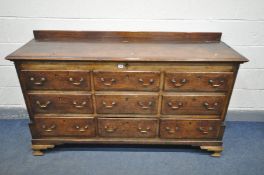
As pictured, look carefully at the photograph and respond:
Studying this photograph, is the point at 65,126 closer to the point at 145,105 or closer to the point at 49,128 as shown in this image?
the point at 49,128

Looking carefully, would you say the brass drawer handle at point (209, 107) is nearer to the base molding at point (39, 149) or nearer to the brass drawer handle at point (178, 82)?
the brass drawer handle at point (178, 82)

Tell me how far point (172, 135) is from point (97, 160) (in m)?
0.76

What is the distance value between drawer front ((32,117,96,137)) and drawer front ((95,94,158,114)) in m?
0.19

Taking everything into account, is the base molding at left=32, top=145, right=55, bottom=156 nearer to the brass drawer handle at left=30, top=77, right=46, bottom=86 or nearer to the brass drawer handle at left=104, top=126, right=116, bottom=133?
the brass drawer handle at left=104, top=126, right=116, bottom=133

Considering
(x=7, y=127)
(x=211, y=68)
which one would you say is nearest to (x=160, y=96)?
(x=211, y=68)

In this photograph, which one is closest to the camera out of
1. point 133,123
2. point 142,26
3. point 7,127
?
point 133,123

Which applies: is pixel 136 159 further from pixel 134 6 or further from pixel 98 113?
pixel 134 6

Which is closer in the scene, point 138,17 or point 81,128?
point 81,128

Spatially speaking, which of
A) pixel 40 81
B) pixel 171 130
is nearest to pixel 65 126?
pixel 40 81

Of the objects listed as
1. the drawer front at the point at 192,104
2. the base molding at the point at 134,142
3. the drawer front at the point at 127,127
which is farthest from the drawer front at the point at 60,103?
the drawer front at the point at 192,104

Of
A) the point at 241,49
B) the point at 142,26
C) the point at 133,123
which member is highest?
the point at 142,26

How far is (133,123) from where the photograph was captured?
1983 mm

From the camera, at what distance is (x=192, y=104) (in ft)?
6.14

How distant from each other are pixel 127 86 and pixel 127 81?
0.16 ft
